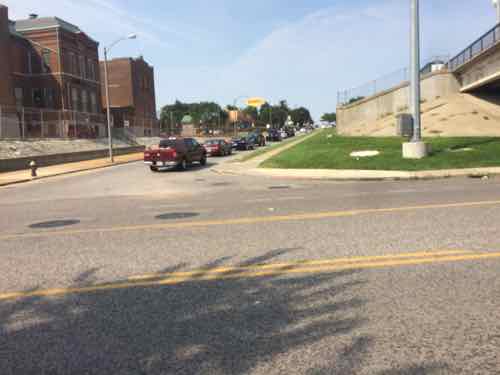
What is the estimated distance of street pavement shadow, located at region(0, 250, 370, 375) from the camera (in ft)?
11.1

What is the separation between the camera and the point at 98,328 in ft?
13.0

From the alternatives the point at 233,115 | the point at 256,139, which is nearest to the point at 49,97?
the point at 256,139

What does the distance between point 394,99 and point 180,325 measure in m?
41.7

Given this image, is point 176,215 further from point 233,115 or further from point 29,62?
point 233,115

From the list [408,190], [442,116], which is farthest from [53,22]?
[408,190]

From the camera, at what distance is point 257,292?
186 inches

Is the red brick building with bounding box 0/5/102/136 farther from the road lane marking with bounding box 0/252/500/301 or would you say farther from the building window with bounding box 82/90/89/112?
the road lane marking with bounding box 0/252/500/301

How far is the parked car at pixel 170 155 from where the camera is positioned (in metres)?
23.8

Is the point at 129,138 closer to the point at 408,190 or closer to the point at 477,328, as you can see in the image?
the point at 408,190

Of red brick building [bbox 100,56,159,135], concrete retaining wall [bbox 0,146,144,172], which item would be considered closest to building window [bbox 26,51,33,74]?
concrete retaining wall [bbox 0,146,144,172]

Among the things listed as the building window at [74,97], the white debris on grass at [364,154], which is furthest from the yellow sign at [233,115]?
the white debris on grass at [364,154]

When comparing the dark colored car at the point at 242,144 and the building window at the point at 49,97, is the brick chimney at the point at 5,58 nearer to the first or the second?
the building window at the point at 49,97

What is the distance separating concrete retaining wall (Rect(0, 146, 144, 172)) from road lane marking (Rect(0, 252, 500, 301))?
79.2 ft

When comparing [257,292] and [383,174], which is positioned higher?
[383,174]
